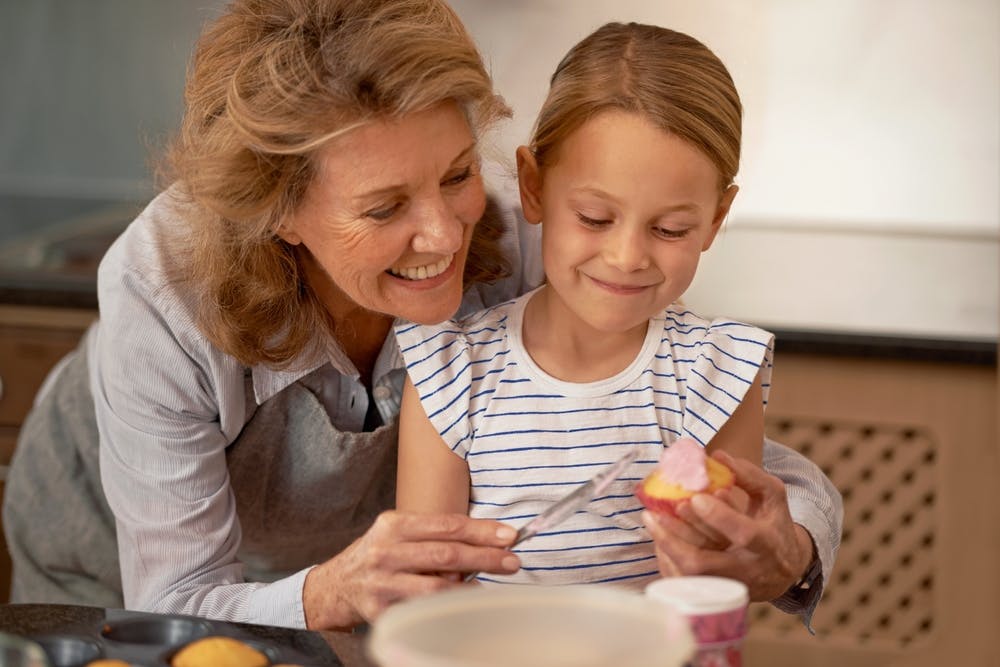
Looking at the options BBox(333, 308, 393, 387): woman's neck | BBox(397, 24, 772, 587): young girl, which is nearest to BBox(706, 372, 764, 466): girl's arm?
BBox(397, 24, 772, 587): young girl

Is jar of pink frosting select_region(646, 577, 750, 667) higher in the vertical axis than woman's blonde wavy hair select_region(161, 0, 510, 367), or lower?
lower

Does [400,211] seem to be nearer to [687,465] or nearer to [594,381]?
[594,381]

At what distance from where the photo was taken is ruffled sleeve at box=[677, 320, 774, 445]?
1339 millimetres

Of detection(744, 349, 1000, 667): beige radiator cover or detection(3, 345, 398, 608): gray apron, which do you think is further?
detection(744, 349, 1000, 667): beige radiator cover

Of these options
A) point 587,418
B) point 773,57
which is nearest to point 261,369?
point 587,418

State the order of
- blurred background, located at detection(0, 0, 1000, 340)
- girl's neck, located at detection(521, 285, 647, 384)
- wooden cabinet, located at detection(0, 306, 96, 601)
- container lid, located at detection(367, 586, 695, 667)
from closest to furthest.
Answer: container lid, located at detection(367, 586, 695, 667), girl's neck, located at detection(521, 285, 647, 384), wooden cabinet, located at detection(0, 306, 96, 601), blurred background, located at detection(0, 0, 1000, 340)

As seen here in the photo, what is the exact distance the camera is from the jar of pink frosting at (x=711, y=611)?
0.83 meters

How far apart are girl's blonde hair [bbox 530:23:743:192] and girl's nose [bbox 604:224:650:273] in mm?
103

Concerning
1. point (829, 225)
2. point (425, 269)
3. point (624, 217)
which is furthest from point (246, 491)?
point (829, 225)

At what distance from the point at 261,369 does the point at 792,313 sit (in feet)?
3.86

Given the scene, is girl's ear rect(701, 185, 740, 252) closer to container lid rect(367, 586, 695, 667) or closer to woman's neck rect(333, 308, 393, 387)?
woman's neck rect(333, 308, 393, 387)

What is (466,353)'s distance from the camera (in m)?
1.40

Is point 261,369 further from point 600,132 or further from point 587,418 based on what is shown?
point 600,132

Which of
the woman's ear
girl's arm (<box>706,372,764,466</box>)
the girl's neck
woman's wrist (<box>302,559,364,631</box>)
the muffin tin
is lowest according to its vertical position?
woman's wrist (<box>302,559,364,631</box>)
